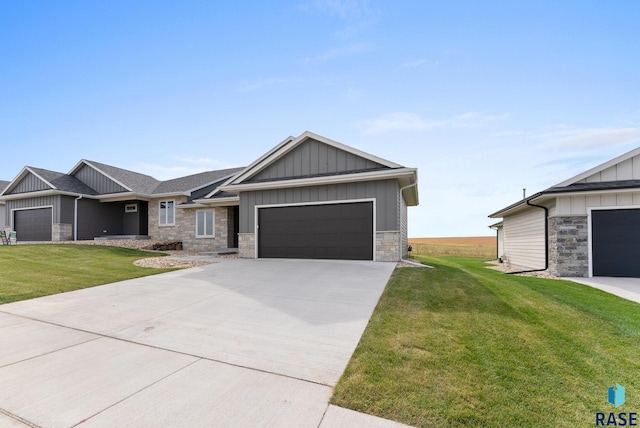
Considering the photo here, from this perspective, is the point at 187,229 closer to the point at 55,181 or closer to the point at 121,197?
the point at 121,197

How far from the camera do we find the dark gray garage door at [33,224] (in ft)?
60.7

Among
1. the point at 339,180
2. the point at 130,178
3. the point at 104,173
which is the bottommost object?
the point at 339,180

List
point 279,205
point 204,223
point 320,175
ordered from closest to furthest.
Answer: point 320,175
point 279,205
point 204,223

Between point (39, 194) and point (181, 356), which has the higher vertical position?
point (39, 194)

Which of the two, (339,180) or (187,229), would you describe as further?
(187,229)

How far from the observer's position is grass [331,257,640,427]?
2251 mm

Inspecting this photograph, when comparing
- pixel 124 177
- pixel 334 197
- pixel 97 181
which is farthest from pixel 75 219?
pixel 334 197

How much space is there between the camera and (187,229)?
1783cm

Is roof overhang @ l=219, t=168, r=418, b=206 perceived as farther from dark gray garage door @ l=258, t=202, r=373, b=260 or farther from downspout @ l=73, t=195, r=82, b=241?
downspout @ l=73, t=195, r=82, b=241

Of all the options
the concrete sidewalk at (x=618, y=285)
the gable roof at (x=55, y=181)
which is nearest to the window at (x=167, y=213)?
the gable roof at (x=55, y=181)

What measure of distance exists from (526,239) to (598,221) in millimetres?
3887

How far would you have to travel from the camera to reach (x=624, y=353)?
11.1 feet

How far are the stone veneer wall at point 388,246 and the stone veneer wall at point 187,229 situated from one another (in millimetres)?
9862

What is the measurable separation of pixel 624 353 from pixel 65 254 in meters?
17.9
